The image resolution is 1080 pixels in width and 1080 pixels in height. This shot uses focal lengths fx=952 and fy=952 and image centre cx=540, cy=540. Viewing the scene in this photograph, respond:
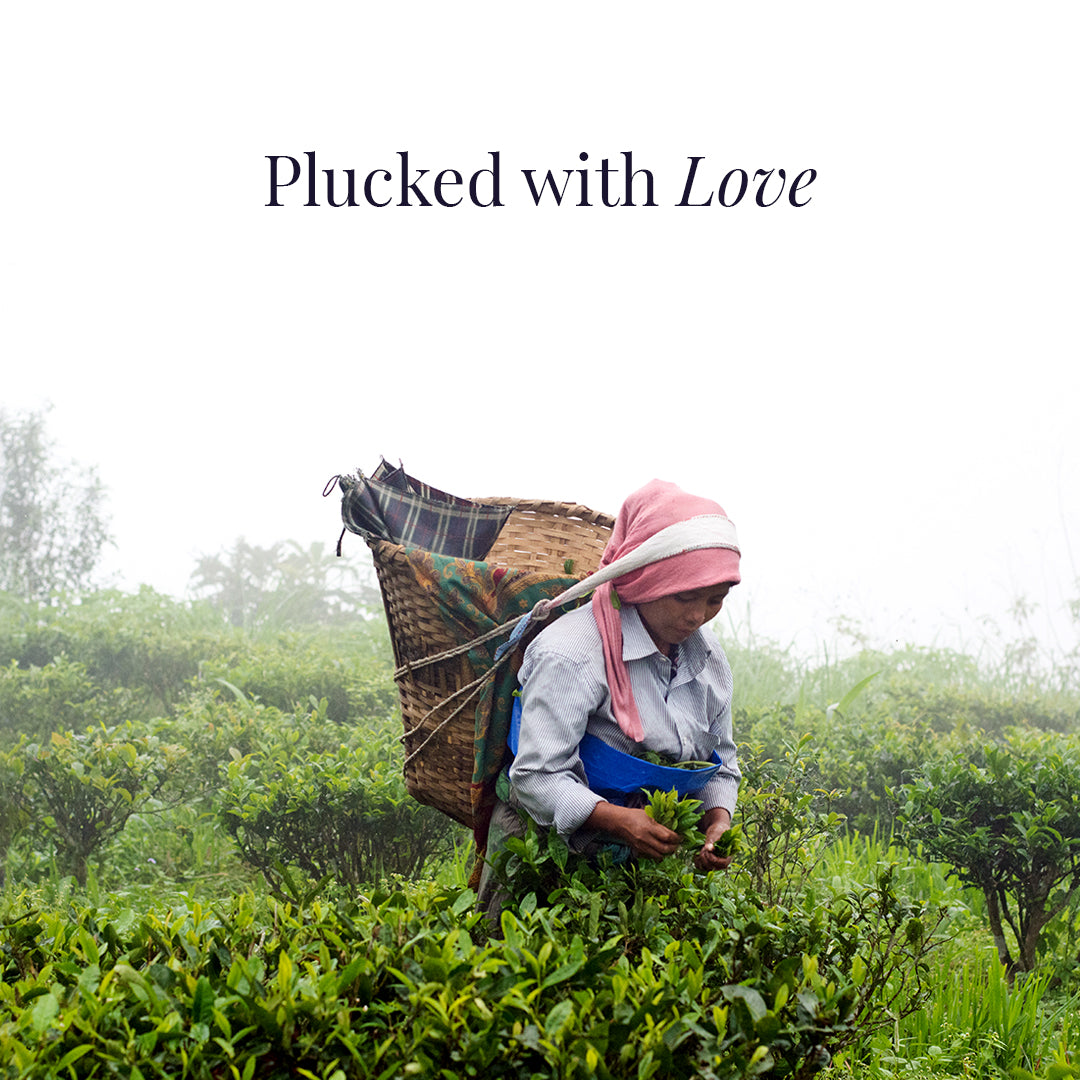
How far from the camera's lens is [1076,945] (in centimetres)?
376

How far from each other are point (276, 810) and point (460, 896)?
6.35 feet

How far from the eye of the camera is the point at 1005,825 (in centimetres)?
342

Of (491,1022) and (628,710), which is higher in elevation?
(628,710)

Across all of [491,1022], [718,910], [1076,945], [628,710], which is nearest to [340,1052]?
[491,1022]

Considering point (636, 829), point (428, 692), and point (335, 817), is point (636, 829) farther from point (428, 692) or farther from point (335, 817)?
point (335, 817)

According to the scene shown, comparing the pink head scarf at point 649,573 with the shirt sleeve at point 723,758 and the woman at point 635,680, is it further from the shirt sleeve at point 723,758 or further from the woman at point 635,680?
the shirt sleeve at point 723,758

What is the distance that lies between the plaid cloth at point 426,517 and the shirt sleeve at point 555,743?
26.8 inches

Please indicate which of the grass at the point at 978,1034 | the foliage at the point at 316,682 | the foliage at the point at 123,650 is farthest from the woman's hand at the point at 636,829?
the foliage at the point at 123,650

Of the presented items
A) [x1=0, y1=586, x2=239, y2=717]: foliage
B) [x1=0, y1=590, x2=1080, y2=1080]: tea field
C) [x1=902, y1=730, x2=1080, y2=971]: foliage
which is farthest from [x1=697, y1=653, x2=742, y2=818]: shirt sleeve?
[x1=0, y1=586, x2=239, y2=717]: foliage

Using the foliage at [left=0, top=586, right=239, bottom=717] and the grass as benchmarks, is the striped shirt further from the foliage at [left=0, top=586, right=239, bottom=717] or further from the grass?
the foliage at [left=0, top=586, right=239, bottom=717]

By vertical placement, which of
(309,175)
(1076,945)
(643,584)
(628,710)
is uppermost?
(309,175)

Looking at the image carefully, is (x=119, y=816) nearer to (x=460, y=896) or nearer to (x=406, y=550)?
(x=406, y=550)

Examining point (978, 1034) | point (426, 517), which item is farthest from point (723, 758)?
point (978, 1034)

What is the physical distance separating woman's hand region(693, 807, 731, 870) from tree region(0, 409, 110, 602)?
23.6ft
